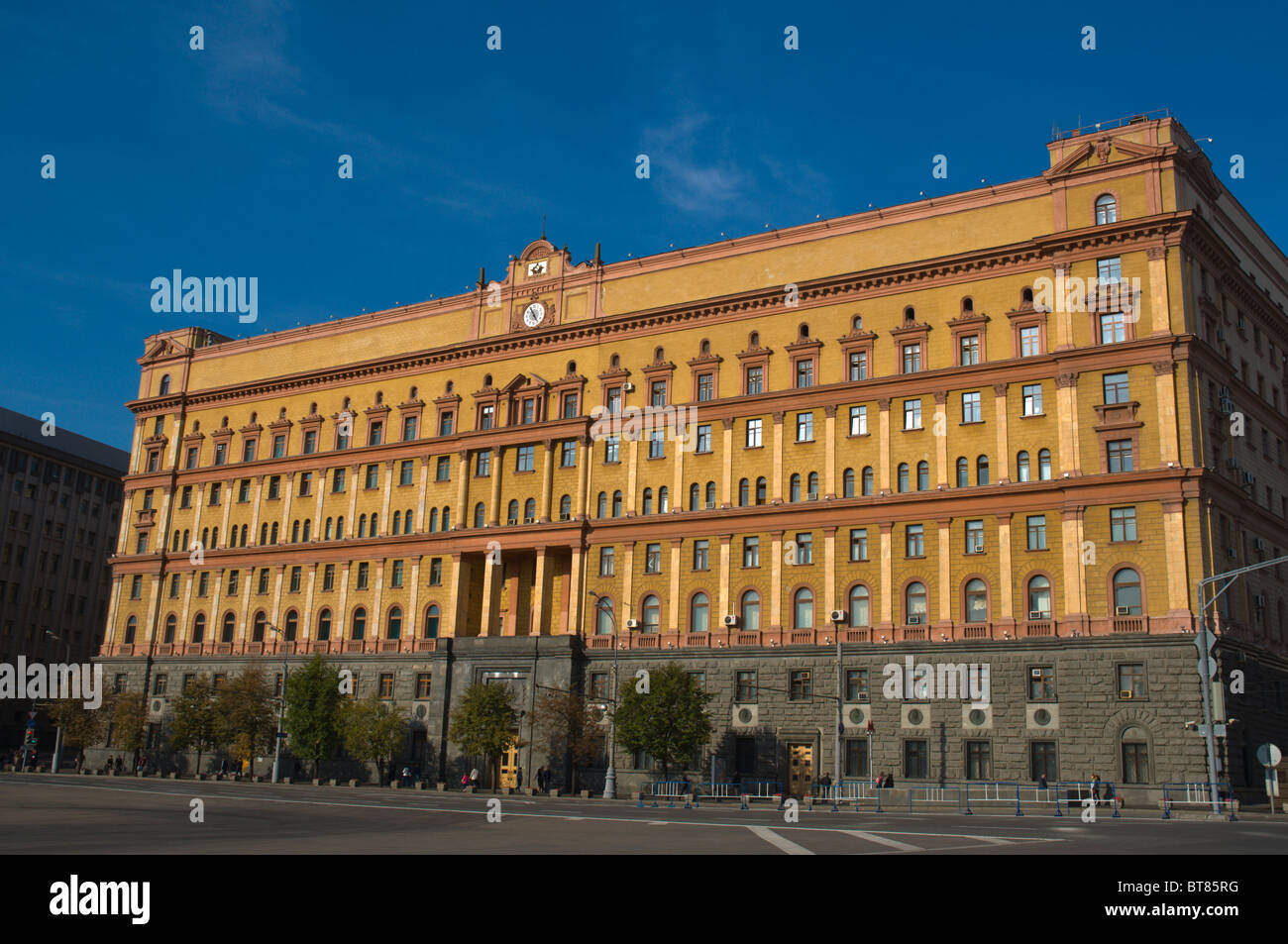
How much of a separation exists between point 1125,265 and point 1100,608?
54.1 feet

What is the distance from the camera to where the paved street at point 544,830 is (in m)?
23.9

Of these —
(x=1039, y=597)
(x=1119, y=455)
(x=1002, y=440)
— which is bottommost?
(x=1039, y=597)

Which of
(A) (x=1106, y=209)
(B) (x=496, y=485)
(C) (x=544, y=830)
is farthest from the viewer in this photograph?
(B) (x=496, y=485)

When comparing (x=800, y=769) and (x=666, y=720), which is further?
(x=800, y=769)

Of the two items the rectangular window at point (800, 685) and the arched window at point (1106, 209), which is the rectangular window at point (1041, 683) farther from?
the arched window at point (1106, 209)

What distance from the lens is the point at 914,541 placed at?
58.3 m

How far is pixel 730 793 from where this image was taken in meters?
57.2

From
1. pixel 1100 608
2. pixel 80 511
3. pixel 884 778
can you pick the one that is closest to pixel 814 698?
pixel 884 778

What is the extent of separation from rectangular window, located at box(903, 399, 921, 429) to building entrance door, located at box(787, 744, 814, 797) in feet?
56.3

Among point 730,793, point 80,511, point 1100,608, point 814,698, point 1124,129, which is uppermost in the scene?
point 1124,129

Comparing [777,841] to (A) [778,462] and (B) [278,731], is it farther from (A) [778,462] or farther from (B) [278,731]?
(B) [278,731]

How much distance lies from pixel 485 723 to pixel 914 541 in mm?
24757

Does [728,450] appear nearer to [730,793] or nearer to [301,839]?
[730,793]

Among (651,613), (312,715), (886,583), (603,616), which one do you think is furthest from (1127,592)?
(312,715)
